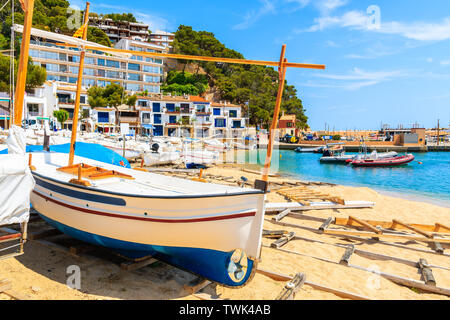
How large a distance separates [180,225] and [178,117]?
53799mm

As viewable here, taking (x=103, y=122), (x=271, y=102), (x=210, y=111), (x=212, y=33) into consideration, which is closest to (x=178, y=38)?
(x=212, y=33)

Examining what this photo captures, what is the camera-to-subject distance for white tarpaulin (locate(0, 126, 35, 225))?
18.8 ft

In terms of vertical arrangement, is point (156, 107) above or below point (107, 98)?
below

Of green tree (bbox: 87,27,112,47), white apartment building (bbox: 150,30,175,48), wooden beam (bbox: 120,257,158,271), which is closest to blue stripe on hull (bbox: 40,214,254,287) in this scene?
wooden beam (bbox: 120,257,158,271)

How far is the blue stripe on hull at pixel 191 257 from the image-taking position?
18.6 feet

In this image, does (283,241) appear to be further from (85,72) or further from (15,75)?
(85,72)

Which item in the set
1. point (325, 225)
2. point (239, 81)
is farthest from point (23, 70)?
point (239, 81)

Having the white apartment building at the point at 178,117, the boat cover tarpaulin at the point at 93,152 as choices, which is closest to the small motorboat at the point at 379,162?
the white apartment building at the point at 178,117

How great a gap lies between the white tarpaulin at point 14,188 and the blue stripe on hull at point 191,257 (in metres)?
1.44

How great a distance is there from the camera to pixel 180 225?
18.1ft

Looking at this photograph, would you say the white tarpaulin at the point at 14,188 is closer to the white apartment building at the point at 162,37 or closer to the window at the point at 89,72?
the window at the point at 89,72
